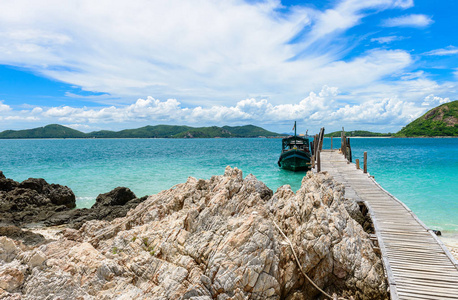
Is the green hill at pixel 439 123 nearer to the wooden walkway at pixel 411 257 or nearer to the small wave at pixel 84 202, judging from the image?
the wooden walkway at pixel 411 257

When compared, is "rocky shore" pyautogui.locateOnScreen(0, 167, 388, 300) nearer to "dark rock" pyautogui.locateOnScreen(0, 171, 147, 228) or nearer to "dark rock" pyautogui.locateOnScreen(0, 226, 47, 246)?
"dark rock" pyautogui.locateOnScreen(0, 226, 47, 246)

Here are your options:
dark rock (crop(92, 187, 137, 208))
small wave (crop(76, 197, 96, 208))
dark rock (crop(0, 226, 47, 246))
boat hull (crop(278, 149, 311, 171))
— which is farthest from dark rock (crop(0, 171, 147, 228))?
boat hull (crop(278, 149, 311, 171))

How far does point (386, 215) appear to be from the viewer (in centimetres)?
1215

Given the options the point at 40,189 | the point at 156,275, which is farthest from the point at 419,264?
the point at 40,189

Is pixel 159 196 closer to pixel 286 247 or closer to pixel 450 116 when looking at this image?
pixel 286 247

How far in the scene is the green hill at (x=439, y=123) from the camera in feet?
545

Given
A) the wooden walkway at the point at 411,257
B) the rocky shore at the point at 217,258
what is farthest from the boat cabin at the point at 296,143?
the rocky shore at the point at 217,258

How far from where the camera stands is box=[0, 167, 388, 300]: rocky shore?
6.49 m

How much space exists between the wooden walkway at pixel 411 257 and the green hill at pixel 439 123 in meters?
190

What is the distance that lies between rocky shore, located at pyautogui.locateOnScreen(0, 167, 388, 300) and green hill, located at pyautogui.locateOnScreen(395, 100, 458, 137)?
194664mm

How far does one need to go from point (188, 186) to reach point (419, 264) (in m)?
7.93

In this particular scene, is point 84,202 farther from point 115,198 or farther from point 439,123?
point 439,123

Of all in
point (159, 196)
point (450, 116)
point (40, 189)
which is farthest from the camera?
point (450, 116)

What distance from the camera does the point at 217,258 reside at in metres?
7.02
